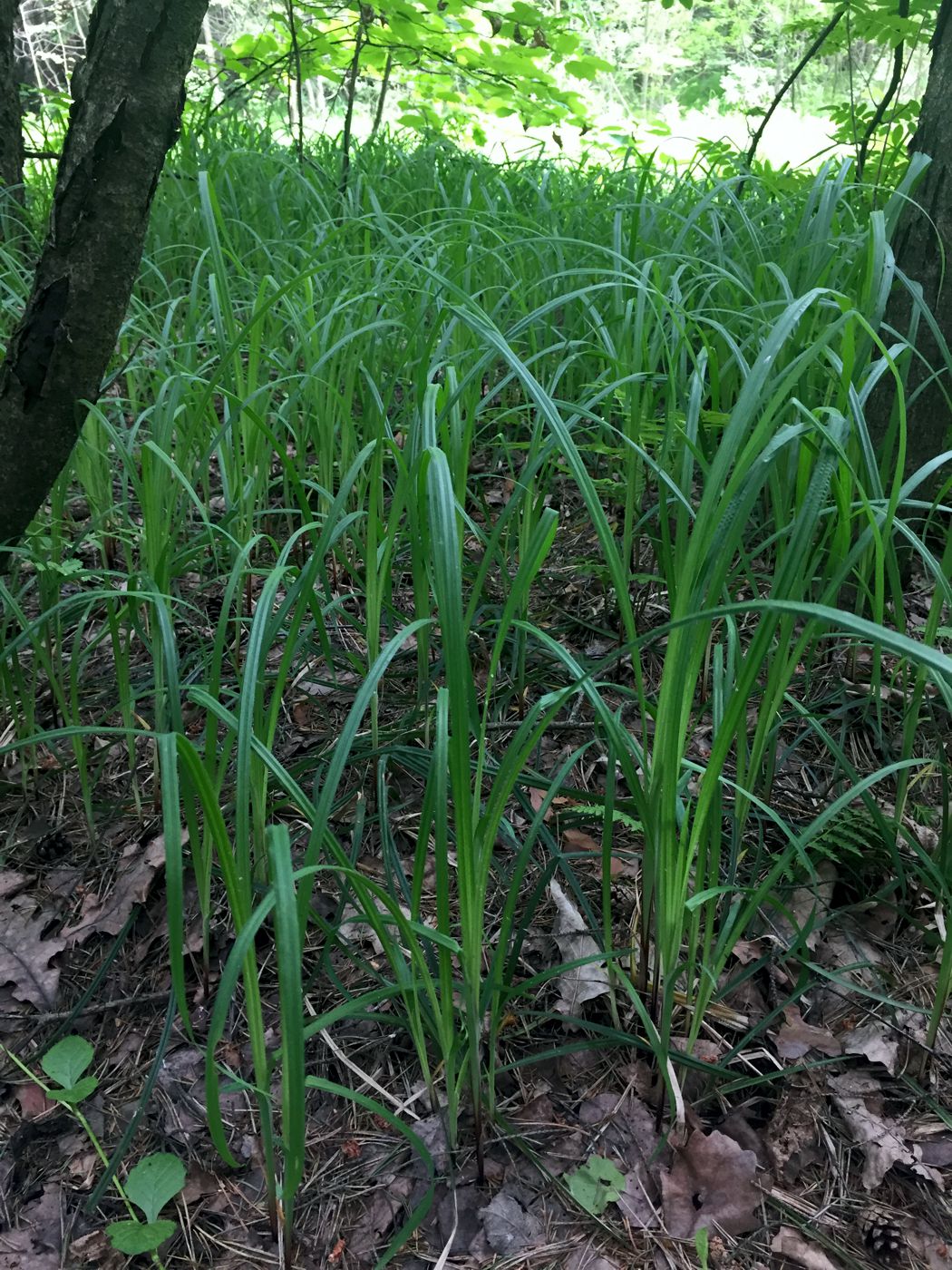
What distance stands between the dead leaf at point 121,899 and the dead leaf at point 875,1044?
817 mm

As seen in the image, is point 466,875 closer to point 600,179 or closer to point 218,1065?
point 218,1065

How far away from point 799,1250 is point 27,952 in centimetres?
89

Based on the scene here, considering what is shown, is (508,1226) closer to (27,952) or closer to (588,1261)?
(588,1261)

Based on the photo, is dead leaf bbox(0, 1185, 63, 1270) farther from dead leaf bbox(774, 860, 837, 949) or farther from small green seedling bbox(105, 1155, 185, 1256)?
dead leaf bbox(774, 860, 837, 949)

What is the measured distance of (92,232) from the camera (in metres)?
1.07

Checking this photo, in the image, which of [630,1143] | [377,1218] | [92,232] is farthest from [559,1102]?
[92,232]

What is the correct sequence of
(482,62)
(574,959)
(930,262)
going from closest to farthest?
(574,959)
(930,262)
(482,62)

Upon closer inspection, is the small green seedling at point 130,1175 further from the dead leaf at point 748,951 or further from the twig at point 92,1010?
the dead leaf at point 748,951

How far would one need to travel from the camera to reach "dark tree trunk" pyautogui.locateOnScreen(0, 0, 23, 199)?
1.75m

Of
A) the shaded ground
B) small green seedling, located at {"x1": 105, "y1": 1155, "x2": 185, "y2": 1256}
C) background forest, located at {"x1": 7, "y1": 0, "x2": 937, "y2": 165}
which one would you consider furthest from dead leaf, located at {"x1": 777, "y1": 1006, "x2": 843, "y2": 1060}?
background forest, located at {"x1": 7, "y1": 0, "x2": 937, "y2": 165}

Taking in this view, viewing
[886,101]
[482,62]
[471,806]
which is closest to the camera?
[471,806]

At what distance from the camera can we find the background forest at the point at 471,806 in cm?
73

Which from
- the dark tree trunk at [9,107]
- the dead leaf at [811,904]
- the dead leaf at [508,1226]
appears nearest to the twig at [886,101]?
the dead leaf at [811,904]

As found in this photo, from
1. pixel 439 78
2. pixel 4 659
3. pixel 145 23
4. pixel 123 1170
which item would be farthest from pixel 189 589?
pixel 439 78
